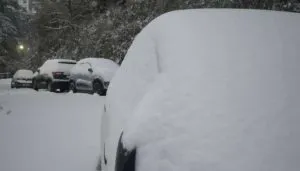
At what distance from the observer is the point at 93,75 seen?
16.5 meters

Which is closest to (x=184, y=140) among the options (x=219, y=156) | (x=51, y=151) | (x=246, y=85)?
(x=219, y=156)

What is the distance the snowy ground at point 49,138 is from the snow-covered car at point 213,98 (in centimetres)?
241

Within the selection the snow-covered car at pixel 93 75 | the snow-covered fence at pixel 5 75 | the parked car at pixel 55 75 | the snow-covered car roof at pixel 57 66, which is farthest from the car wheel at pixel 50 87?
the snow-covered fence at pixel 5 75

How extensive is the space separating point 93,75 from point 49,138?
8930 millimetres

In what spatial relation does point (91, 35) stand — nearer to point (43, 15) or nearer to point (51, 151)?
point (43, 15)

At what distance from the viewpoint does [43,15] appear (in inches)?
1388

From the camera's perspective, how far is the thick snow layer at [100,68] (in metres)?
16.1

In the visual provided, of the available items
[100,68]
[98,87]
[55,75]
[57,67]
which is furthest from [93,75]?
[57,67]

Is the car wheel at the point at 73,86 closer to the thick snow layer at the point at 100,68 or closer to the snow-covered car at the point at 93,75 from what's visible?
the snow-covered car at the point at 93,75

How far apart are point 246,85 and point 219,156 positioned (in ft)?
1.99

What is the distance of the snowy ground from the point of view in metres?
5.89

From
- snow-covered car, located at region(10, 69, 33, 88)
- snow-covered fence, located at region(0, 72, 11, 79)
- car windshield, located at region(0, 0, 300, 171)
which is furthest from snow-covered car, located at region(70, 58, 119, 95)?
snow-covered fence, located at region(0, 72, 11, 79)

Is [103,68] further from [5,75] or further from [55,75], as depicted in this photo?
[5,75]

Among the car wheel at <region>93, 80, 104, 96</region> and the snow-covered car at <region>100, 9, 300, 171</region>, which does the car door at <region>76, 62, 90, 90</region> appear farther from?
the snow-covered car at <region>100, 9, 300, 171</region>
